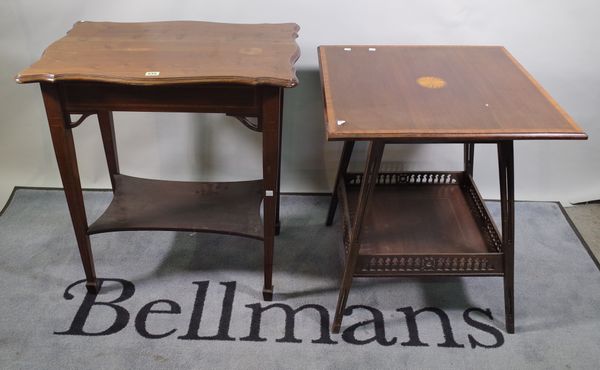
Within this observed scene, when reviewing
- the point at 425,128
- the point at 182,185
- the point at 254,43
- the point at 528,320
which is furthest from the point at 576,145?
the point at 182,185

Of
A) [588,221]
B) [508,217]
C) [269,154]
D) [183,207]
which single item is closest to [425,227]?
[508,217]

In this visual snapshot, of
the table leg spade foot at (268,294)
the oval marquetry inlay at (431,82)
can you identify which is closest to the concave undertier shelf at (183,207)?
the table leg spade foot at (268,294)

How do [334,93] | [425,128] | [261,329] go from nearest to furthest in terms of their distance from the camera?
[425,128], [334,93], [261,329]

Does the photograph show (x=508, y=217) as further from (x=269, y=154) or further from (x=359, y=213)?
(x=269, y=154)

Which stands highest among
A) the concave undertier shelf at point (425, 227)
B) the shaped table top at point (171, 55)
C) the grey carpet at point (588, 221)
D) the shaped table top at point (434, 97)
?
the shaped table top at point (171, 55)

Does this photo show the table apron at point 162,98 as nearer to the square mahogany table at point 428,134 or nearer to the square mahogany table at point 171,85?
the square mahogany table at point 171,85

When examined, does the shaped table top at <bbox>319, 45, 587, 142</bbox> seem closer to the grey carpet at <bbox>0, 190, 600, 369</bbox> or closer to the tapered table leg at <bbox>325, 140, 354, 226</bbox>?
the tapered table leg at <bbox>325, 140, 354, 226</bbox>

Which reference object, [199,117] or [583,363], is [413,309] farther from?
[199,117]

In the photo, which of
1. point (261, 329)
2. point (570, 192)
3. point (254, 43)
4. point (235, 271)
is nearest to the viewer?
point (254, 43)

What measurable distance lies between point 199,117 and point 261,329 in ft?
2.85

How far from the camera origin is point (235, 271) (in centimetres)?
A: 187

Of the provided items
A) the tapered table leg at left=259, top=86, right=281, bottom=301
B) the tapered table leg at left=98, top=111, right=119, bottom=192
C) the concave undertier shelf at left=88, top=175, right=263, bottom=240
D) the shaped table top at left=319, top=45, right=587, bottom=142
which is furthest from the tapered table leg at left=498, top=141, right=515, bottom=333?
the tapered table leg at left=98, top=111, right=119, bottom=192

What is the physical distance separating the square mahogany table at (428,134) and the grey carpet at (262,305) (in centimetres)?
11

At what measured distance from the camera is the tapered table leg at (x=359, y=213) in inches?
52.5
